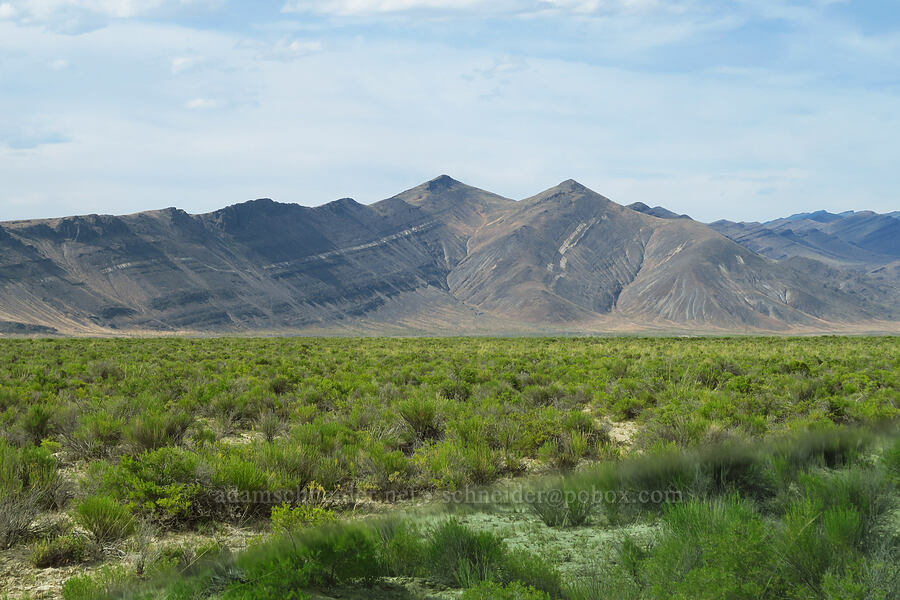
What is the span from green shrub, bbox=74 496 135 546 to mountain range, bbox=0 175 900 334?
12312 centimetres

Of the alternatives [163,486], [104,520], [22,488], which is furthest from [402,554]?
[22,488]

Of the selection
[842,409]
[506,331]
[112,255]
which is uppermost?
[112,255]

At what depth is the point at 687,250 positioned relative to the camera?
172000mm

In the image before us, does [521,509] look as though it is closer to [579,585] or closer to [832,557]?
[579,585]

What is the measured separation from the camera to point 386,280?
168 m

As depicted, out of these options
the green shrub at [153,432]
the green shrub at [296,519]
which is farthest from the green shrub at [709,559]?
the green shrub at [153,432]

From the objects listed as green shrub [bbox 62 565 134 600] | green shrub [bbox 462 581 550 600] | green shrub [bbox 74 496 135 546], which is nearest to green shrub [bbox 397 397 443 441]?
green shrub [bbox 74 496 135 546]

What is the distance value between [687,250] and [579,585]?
182973 mm

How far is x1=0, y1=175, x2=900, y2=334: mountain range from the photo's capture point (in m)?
129

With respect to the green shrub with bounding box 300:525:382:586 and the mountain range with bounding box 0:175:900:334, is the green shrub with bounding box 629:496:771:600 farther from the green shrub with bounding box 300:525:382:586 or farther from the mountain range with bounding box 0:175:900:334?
the mountain range with bounding box 0:175:900:334

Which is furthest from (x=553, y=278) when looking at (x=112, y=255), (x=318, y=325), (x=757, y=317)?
(x=112, y=255)

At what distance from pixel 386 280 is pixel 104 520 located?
536 ft

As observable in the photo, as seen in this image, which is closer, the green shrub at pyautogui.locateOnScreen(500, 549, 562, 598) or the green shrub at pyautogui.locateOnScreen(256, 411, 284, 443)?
the green shrub at pyautogui.locateOnScreen(500, 549, 562, 598)

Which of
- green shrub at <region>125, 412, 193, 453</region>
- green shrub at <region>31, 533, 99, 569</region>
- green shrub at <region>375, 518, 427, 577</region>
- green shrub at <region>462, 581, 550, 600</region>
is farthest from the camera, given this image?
green shrub at <region>125, 412, 193, 453</region>
